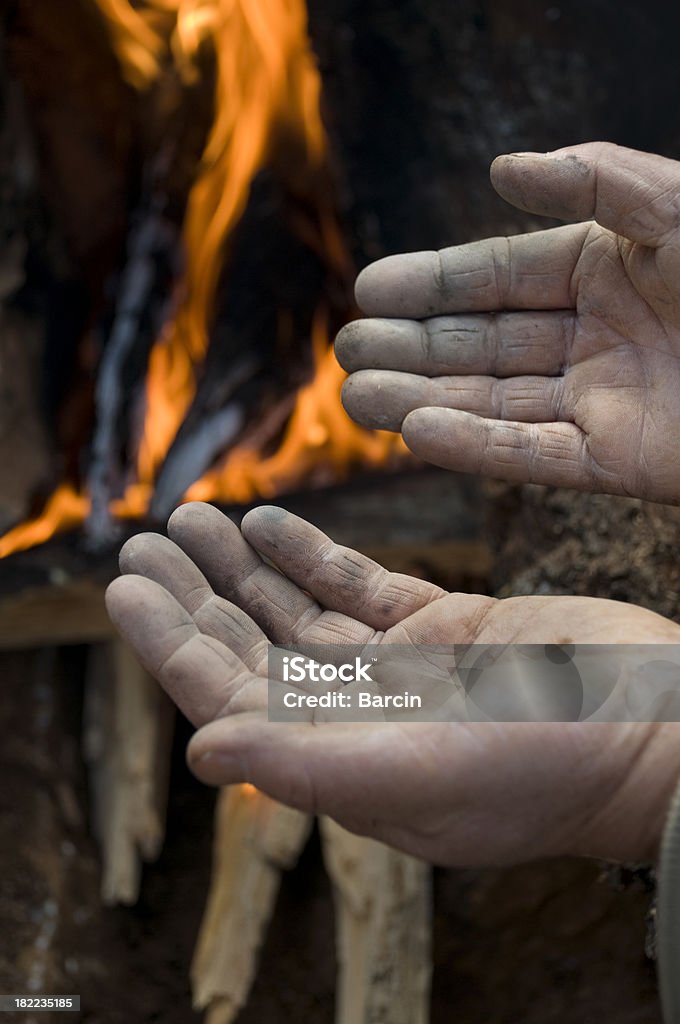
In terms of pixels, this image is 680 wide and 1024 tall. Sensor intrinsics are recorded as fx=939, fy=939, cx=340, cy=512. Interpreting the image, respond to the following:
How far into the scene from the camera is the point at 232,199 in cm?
214

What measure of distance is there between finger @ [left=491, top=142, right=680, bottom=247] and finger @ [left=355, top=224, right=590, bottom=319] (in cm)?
14

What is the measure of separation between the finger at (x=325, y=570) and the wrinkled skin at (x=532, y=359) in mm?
233

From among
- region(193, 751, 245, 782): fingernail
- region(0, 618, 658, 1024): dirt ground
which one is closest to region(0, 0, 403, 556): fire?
region(0, 618, 658, 1024): dirt ground

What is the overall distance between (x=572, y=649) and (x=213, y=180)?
1601 mm

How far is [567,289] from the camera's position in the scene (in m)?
1.29

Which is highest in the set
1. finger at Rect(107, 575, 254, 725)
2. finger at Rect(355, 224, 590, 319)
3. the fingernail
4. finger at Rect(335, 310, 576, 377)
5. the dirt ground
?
finger at Rect(355, 224, 590, 319)

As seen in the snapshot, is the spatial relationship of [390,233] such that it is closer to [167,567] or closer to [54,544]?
[54,544]

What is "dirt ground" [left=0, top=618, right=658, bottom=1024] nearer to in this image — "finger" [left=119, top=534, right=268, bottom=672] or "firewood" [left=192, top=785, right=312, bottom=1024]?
"firewood" [left=192, top=785, right=312, bottom=1024]

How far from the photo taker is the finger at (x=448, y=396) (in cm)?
128

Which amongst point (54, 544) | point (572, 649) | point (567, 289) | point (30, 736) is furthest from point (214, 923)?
point (567, 289)

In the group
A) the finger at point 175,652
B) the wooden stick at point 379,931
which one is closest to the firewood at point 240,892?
the wooden stick at point 379,931

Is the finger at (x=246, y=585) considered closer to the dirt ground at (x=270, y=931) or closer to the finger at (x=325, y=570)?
the finger at (x=325, y=570)

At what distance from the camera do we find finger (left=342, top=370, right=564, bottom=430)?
4.19ft

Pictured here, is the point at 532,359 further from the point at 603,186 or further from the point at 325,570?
the point at 325,570
